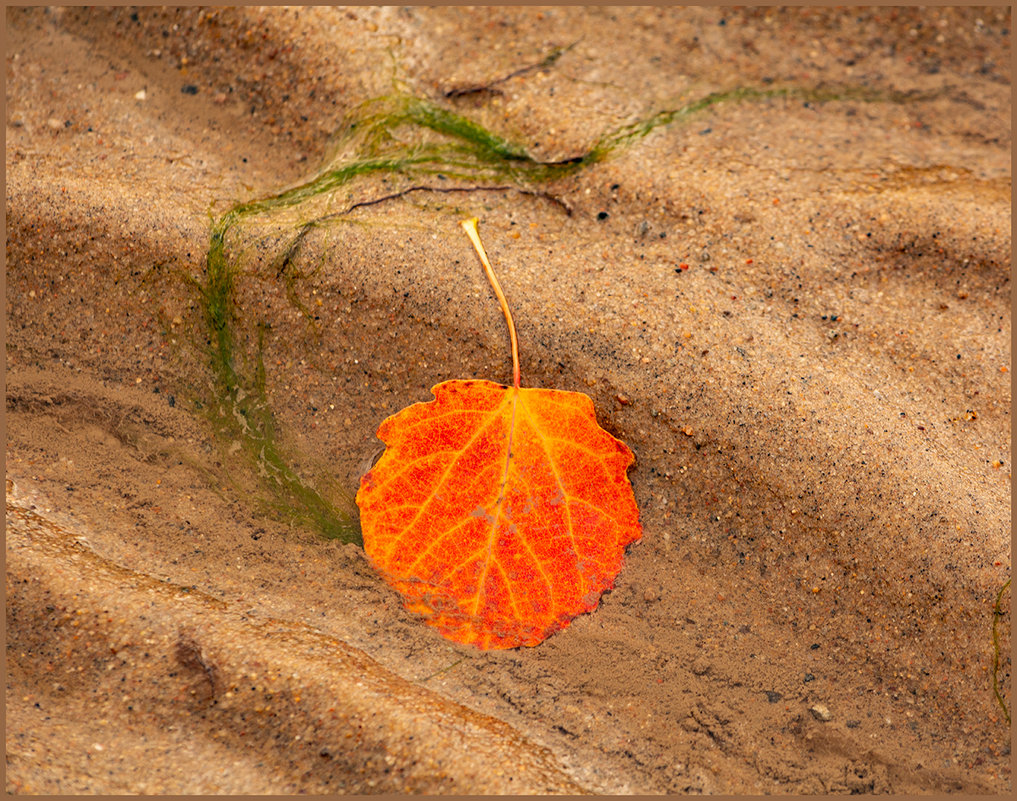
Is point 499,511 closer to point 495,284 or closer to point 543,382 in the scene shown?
point 543,382

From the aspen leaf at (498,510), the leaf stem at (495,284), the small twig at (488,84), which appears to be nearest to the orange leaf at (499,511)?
the aspen leaf at (498,510)

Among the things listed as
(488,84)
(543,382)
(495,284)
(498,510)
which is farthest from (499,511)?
(488,84)

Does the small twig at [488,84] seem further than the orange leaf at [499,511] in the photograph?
Yes

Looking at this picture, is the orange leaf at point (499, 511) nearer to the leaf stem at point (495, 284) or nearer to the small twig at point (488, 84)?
the leaf stem at point (495, 284)

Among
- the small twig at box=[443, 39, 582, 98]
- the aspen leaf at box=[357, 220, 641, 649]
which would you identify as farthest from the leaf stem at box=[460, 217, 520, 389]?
the small twig at box=[443, 39, 582, 98]

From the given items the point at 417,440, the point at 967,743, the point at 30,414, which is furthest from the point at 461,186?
the point at 967,743

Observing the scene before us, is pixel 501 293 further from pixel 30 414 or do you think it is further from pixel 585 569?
pixel 30 414
